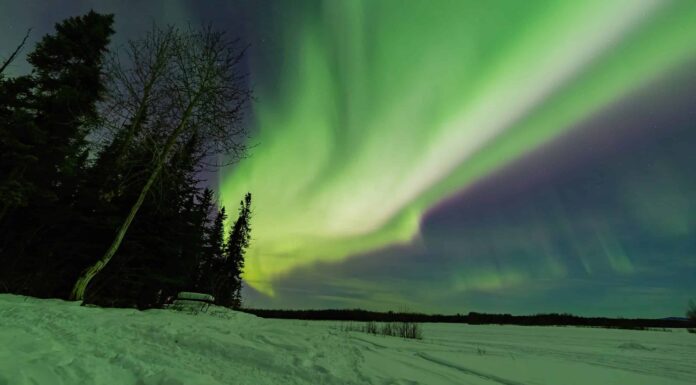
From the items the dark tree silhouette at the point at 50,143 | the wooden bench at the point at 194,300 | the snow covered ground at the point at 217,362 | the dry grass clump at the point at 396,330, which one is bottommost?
the snow covered ground at the point at 217,362

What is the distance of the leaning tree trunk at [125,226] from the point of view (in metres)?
9.95

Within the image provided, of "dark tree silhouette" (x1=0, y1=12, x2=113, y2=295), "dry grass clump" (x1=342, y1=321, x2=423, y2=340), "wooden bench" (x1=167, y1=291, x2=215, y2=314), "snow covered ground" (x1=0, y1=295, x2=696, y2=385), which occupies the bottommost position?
"snow covered ground" (x1=0, y1=295, x2=696, y2=385)

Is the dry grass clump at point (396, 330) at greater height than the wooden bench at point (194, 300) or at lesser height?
lesser

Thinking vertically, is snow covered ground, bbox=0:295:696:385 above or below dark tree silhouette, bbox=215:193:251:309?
below

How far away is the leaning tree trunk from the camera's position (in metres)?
9.95

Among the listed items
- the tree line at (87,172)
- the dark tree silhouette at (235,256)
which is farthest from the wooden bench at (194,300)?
the dark tree silhouette at (235,256)

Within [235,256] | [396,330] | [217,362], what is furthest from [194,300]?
[235,256]

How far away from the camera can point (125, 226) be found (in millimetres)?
10688

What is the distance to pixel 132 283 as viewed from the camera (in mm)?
17484

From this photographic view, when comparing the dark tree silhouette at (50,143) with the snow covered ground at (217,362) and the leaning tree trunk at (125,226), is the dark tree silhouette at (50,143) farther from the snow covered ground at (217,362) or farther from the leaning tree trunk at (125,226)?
the snow covered ground at (217,362)

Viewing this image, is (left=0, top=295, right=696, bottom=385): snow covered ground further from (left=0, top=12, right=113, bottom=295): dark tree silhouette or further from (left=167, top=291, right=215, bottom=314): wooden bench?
(left=0, top=12, right=113, bottom=295): dark tree silhouette

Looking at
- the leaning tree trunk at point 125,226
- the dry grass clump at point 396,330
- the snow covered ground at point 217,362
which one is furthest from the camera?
the dry grass clump at point 396,330

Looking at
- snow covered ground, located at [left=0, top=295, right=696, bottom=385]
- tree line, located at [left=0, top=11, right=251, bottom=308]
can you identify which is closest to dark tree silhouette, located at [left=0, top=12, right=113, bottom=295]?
tree line, located at [left=0, top=11, right=251, bottom=308]

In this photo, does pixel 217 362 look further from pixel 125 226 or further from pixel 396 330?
pixel 396 330
